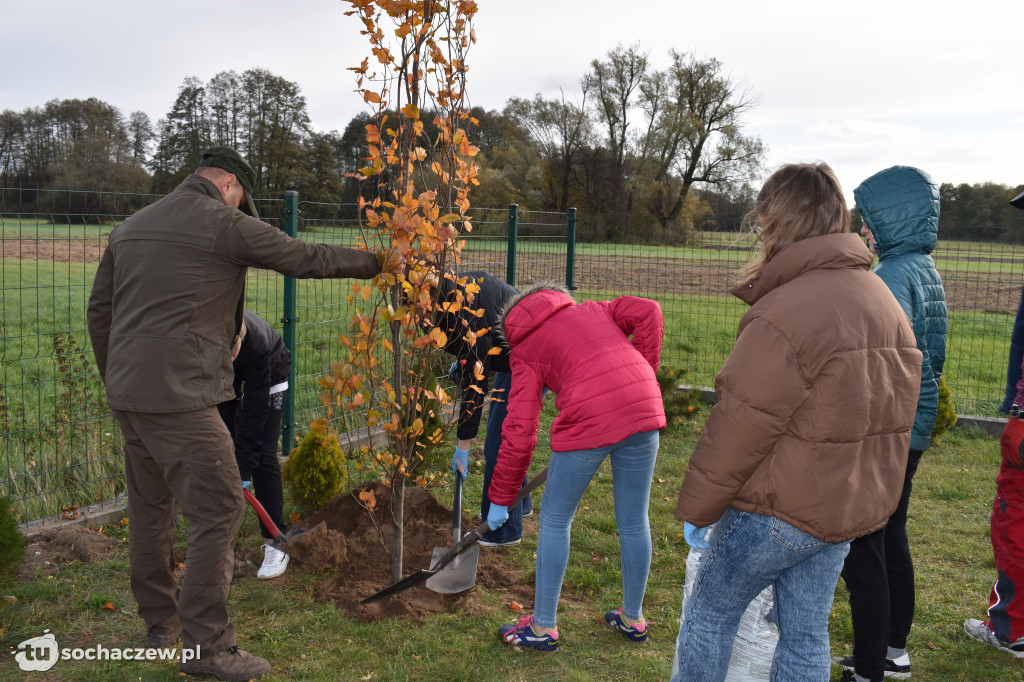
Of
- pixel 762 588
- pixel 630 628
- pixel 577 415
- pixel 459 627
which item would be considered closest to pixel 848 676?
pixel 630 628

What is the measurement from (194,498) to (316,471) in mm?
1436

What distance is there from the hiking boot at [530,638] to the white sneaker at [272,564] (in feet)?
4.17

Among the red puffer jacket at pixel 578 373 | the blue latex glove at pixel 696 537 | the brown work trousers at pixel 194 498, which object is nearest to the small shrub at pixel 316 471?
the brown work trousers at pixel 194 498

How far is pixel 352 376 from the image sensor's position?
2.96 meters

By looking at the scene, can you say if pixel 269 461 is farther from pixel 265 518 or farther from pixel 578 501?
pixel 578 501

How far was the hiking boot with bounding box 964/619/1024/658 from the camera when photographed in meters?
3.11

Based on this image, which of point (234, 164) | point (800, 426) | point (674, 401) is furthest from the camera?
point (674, 401)

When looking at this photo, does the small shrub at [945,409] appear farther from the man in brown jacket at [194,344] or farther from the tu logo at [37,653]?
the tu logo at [37,653]

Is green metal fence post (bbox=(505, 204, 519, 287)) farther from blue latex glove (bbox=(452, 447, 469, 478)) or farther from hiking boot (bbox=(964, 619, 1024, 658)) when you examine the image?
hiking boot (bbox=(964, 619, 1024, 658))

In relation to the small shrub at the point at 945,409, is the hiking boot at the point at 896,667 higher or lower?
lower

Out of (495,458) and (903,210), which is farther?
(495,458)

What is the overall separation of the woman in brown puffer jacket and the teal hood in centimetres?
91

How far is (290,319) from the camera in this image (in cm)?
488
